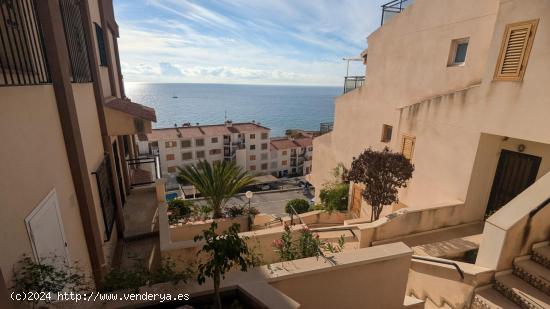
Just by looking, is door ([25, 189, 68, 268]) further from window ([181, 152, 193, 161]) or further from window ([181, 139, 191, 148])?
window ([181, 152, 193, 161])

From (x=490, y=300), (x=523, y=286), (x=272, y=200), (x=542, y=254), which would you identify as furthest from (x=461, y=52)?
(x=272, y=200)

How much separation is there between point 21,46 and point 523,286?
9.55 meters

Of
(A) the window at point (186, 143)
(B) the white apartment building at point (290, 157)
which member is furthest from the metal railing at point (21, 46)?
(B) the white apartment building at point (290, 157)

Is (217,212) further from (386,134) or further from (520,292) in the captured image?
(386,134)

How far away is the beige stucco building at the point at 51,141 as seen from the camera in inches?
116

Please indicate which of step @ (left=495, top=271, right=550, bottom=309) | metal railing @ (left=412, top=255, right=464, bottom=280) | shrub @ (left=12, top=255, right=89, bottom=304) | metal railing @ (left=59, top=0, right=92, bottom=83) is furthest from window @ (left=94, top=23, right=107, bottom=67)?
step @ (left=495, top=271, right=550, bottom=309)

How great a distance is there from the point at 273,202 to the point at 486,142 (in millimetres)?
30363

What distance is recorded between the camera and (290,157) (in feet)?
205

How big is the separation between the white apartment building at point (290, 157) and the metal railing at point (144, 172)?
48.0m

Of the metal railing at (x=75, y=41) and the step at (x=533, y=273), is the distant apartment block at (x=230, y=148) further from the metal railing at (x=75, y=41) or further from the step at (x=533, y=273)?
the step at (x=533, y=273)

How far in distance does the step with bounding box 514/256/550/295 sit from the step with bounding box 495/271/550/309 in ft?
0.29

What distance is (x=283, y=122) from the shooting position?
5807 inches

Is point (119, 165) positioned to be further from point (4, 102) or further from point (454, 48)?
point (454, 48)

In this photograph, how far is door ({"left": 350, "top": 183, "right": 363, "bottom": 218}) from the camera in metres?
14.3
